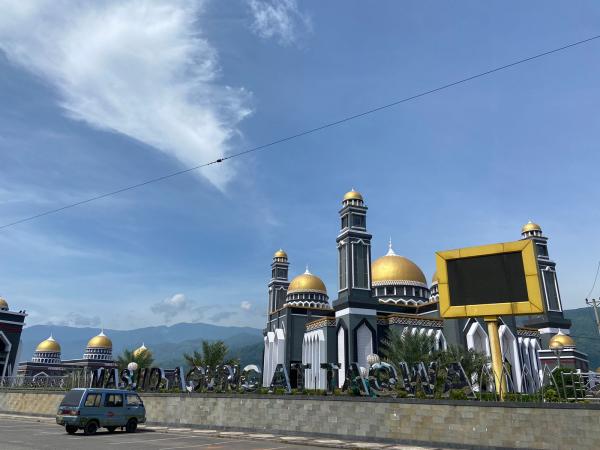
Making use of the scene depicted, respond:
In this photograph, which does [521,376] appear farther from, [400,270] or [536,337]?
[400,270]

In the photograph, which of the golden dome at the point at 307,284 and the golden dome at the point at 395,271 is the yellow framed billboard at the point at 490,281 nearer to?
the golden dome at the point at 395,271

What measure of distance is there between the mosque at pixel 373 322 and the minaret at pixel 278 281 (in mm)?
4260

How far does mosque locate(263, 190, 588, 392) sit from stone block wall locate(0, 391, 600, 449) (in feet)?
69.8

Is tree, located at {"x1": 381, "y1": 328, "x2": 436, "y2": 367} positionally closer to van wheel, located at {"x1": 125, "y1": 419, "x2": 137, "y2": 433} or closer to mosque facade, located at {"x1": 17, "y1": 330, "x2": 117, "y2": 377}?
van wheel, located at {"x1": 125, "y1": 419, "x2": 137, "y2": 433}

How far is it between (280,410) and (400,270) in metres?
39.6

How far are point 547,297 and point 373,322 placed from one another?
88.6ft

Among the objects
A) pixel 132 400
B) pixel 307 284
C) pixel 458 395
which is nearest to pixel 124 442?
pixel 132 400

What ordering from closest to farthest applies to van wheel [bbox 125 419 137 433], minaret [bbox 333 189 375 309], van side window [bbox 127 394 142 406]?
1. van wheel [bbox 125 419 137 433]
2. van side window [bbox 127 394 142 406]
3. minaret [bbox 333 189 375 309]

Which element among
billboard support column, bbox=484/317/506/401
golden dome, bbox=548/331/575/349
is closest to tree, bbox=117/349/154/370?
billboard support column, bbox=484/317/506/401

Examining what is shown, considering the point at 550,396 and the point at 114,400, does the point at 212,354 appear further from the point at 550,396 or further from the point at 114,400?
the point at 550,396

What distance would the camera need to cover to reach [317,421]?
67.1ft

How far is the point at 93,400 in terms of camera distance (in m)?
20.0

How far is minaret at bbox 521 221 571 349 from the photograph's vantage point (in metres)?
57.0

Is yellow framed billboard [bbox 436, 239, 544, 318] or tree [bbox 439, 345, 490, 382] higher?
yellow framed billboard [bbox 436, 239, 544, 318]
